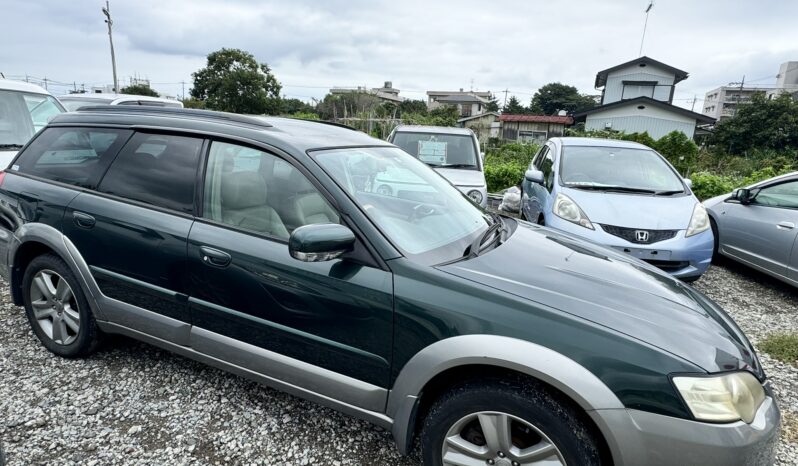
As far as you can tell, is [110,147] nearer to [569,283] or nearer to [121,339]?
[121,339]

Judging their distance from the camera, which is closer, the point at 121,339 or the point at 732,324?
the point at 732,324

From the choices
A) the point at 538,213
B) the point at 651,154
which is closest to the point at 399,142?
the point at 538,213

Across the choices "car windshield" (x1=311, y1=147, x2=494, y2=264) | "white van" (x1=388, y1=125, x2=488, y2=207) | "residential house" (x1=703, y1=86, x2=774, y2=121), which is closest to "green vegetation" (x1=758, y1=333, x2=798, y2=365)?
"car windshield" (x1=311, y1=147, x2=494, y2=264)

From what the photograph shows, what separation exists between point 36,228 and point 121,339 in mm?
927

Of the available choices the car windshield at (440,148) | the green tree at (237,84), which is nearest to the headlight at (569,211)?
the car windshield at (440,148)

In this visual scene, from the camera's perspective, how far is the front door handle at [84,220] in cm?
245

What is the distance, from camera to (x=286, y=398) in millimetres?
2523

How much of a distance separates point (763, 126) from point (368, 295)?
126 ft

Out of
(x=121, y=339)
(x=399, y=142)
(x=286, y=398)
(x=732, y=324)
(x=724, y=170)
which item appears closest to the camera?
(x=732, y=324)

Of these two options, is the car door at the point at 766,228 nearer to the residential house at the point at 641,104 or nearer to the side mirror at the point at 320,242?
the side mirror at the point at 320,242

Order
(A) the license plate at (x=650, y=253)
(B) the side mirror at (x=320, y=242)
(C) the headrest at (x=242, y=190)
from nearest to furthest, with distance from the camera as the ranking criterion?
(B) the side mirror at (x=320, y=242), (C) the headrest at (x=242, y=190), (A) the license plate at (x=650, y=253)

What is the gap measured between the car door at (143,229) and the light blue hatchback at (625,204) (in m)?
2.96

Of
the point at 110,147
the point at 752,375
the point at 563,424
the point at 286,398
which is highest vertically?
the point at 110,147

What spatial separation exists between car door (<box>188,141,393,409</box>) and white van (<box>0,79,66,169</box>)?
15.6 feet
